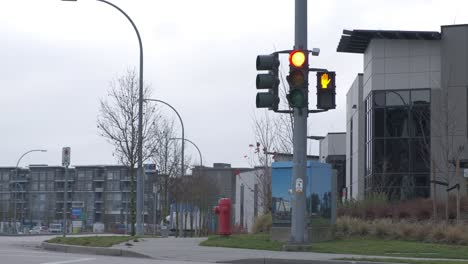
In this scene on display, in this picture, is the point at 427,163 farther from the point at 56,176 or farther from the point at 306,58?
the point at 56,176

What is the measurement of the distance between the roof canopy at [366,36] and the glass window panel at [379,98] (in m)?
3.12

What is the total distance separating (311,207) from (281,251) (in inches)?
A: 132

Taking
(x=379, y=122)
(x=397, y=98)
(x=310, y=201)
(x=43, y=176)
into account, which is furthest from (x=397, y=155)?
(x=43, y=176)

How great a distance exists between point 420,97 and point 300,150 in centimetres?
2557

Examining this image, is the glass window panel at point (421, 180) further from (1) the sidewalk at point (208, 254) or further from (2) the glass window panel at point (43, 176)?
(2) the glass window panel at point (43, 176)

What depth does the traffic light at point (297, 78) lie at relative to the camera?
57.0 ft

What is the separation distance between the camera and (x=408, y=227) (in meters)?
23.3

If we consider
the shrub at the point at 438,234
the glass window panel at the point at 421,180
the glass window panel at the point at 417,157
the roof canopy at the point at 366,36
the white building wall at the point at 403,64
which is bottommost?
the shrub at the point at 438,234

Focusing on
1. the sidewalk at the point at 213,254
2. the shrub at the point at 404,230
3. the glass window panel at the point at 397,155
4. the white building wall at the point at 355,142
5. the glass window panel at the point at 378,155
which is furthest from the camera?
the white building wall at the point at 355,142

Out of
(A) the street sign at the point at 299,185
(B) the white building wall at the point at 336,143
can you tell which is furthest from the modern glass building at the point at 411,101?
(A) the street sign at the point at 299,185

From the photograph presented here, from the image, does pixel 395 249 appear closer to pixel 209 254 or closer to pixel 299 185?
pixel 299 185

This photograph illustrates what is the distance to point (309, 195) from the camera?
74.8 feet

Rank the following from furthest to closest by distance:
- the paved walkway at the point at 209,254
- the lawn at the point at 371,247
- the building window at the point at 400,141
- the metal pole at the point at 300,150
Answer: the building window at the point at 400,141, the lawn at the point at 371,247, the metal pole at the point at 300,150, the paved walkway at the point at 209,254

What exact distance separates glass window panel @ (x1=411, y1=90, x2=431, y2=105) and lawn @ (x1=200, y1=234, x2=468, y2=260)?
68.7 ft
